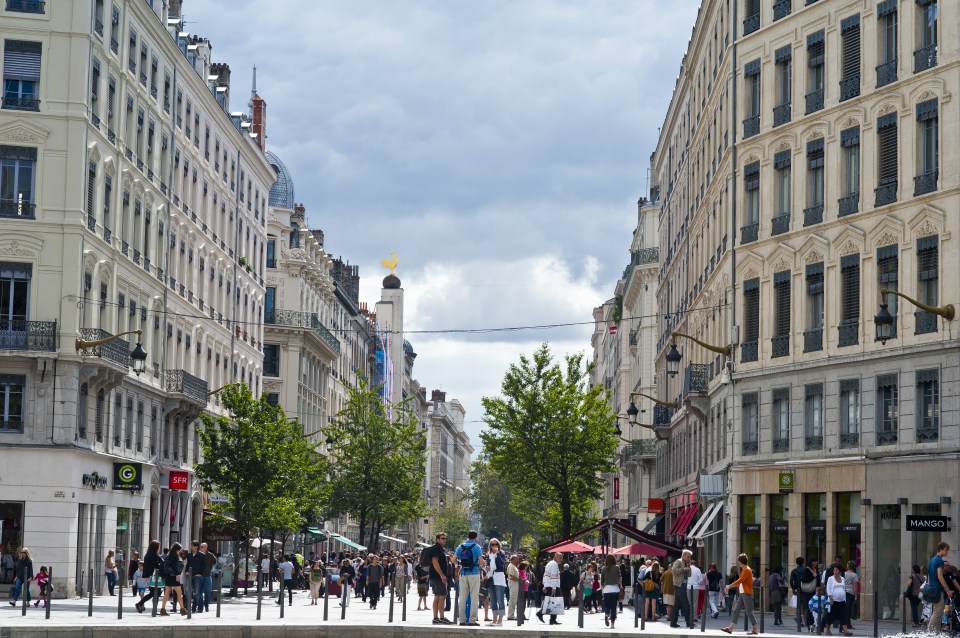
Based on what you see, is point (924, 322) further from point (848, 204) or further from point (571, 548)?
point (571, 548)

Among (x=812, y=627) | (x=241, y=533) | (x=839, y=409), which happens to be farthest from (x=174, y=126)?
(x=812, y=627)

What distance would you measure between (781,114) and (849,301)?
7.26 meters

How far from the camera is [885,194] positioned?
4284cm

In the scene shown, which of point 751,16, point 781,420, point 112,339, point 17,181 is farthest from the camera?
point 751,16

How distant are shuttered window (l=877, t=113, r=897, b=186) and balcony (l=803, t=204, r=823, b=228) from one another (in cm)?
314

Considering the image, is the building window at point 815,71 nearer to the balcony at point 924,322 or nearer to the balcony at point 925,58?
the balcony at point 925,58

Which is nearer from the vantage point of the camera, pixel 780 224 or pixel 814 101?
pixel 814 101

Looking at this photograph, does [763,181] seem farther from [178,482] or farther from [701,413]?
[178,482]

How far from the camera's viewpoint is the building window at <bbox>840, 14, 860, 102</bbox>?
4469 centimetres

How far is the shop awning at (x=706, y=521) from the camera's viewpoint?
53000mm

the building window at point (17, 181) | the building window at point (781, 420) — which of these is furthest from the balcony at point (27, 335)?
the building window at point (781, 420)

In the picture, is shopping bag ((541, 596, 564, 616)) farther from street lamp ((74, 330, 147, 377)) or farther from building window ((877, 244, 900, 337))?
street lamp ((74, 330, 147, 377))

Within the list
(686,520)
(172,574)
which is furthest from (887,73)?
(172,574)

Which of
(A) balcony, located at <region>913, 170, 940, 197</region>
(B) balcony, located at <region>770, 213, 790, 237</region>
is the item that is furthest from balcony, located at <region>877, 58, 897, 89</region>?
(B) balcony, located at <region>770, 213, 790, 237</region>
